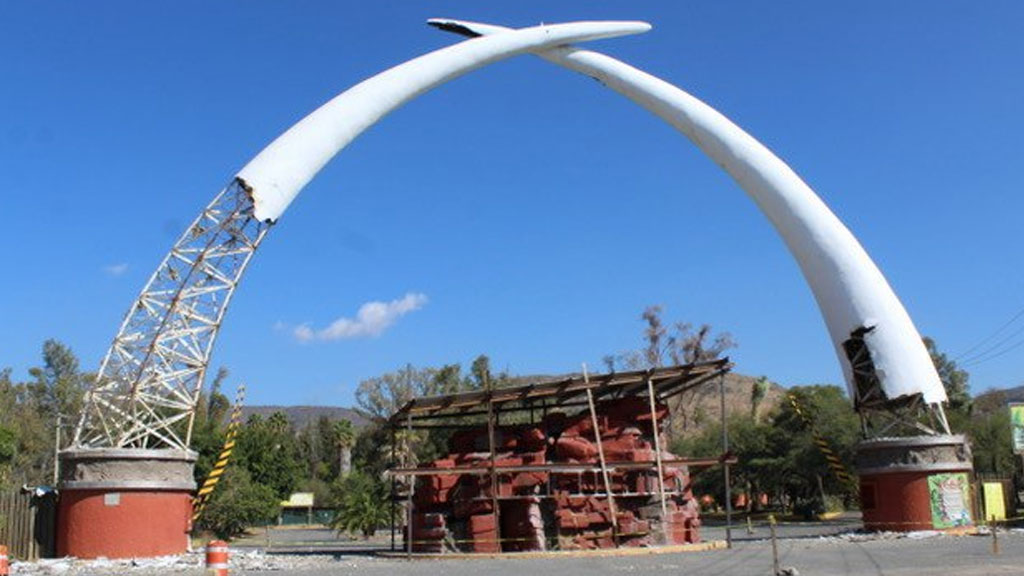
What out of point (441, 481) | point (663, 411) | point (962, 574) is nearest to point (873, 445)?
point (663, 411)

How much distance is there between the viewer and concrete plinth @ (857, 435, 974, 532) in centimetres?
2808

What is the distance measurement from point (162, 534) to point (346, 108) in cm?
1269

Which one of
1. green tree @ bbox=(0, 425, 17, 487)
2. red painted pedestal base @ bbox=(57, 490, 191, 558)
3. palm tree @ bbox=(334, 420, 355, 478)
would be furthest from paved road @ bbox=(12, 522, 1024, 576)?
palm tree @ bbox=(334, 420, 355, 478)

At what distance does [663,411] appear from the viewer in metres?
27.0

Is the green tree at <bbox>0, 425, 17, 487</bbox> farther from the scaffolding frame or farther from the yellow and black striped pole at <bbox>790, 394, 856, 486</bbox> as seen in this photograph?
the yellow and black striped pole at <bbox>790, 394, 856, 486</bbox>

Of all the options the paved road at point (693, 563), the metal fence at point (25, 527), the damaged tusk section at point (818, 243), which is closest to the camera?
the paved road at point (693, 563)

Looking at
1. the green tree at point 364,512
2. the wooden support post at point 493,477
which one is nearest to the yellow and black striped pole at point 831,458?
the wooden support post at point 493,477

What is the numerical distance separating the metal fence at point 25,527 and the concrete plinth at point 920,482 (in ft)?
71.5

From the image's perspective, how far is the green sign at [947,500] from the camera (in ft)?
91.8

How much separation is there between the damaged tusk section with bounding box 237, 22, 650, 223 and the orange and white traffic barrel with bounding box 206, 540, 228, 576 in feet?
66.3

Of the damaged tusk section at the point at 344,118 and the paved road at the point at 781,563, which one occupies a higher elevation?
the damaged tusk section at the point at 344,118

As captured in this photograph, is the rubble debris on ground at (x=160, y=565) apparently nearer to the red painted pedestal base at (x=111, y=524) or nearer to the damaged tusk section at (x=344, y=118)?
the red painted pedestal base at (x=111, y=524)

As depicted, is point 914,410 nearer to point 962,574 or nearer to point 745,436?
point 962,574

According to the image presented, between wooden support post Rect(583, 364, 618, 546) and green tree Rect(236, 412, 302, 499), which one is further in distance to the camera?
green tree Rect(236, 412, 302, 499)
